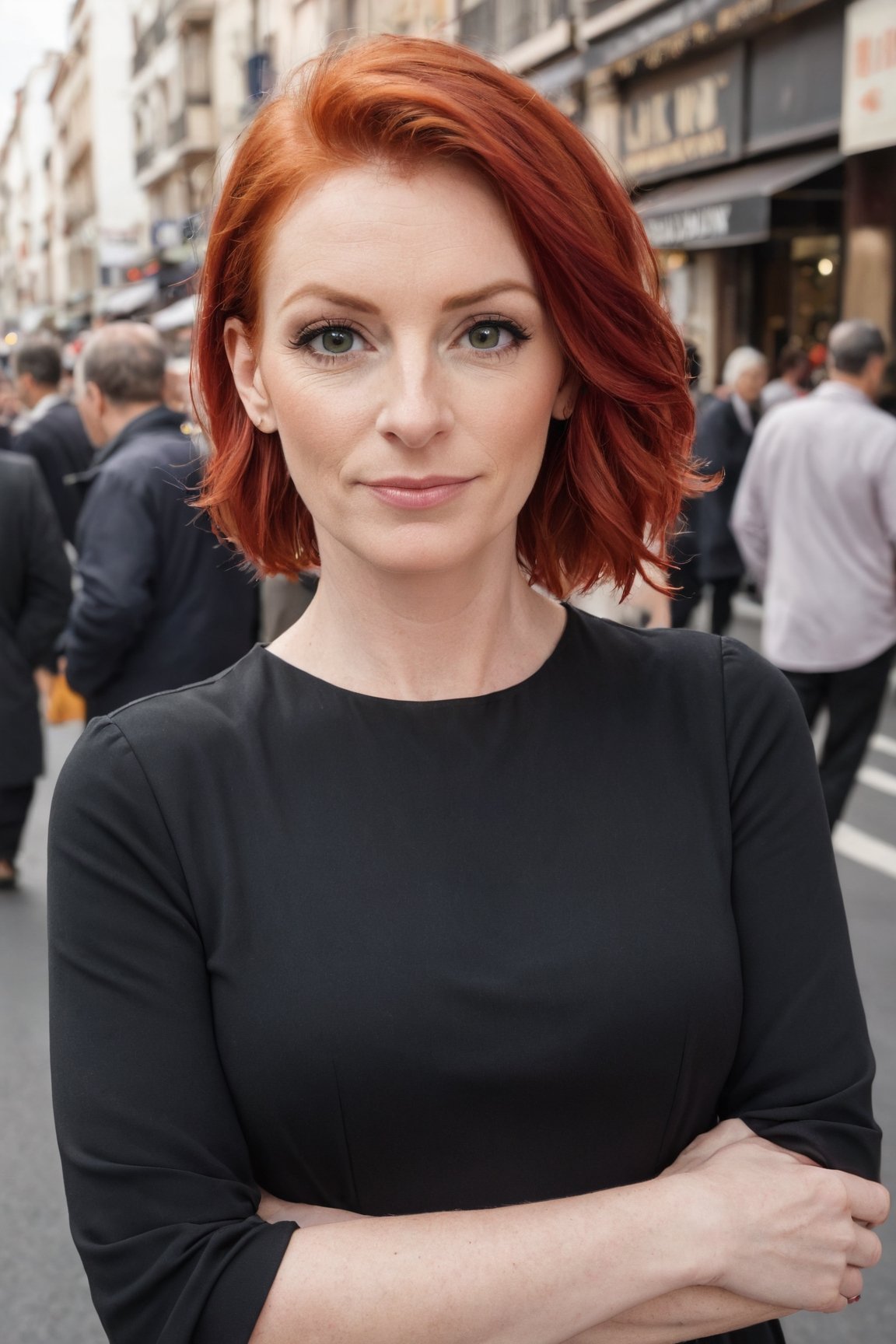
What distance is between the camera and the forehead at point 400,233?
1.39 metres

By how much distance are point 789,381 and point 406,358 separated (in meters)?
10.3

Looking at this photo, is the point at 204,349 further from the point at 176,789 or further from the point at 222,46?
the point at 222,46

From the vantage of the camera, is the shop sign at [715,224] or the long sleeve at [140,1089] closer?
the long sleeve at [140,1089]

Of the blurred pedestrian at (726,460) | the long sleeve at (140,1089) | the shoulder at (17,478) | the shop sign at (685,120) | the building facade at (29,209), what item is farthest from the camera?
the building facade at (29,209)

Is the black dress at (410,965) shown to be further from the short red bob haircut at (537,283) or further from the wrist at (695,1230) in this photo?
the short red bob haircut at (537,283)

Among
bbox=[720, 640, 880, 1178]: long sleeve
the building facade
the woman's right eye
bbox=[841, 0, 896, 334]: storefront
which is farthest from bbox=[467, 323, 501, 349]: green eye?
the building facade

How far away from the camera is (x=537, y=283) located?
1.47 meters

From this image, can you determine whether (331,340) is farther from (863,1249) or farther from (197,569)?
(197,569)

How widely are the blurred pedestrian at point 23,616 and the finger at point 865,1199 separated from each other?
15.3 feet

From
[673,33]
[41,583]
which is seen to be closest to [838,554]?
[41,583]

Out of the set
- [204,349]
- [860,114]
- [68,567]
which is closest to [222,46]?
[860,114]

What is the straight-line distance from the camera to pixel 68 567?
224 inches

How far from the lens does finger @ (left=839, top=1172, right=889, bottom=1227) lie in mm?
1436

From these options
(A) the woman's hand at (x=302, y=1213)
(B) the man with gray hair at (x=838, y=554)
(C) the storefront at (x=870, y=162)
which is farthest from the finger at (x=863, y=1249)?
(C) the storefront at (x=870, y=162)
